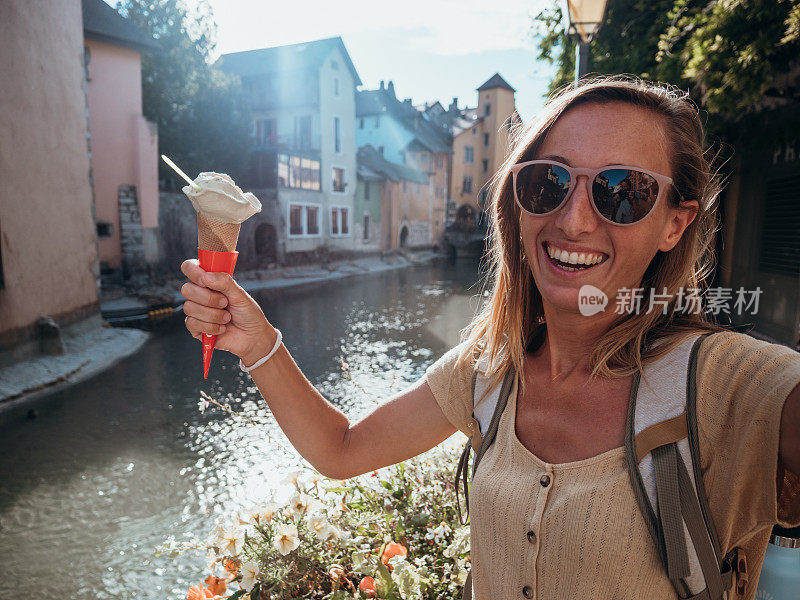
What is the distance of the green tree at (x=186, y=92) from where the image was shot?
2195 centimetres

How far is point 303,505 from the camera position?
2334mm

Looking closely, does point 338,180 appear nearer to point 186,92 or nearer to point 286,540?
point 186,92

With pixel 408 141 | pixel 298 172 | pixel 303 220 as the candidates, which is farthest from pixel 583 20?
pixel 408 141

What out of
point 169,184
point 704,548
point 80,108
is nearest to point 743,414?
point 704,548

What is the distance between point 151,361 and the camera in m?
9.58

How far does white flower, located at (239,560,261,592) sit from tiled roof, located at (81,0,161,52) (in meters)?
17.7

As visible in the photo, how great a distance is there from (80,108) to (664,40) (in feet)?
37.1

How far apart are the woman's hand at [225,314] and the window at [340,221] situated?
A: 27.9m

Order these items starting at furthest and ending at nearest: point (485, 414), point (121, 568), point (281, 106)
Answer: point (281, 106), point (121, 568), point (485, 414)

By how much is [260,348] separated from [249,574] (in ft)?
3.35

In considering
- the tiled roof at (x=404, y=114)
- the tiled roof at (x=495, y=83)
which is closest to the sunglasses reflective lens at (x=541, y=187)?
the tiled roof at (x=404, y=114)

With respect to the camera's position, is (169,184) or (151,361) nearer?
(151,361)

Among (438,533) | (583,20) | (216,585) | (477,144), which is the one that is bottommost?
(216,585)

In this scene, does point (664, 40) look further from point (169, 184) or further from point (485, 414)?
point (169, 184)
